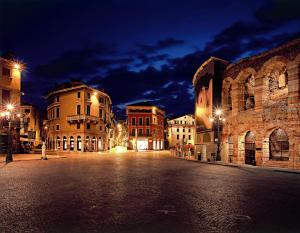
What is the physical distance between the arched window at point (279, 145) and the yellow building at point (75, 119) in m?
38.6

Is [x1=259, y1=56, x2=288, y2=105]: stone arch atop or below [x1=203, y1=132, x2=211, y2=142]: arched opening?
atop

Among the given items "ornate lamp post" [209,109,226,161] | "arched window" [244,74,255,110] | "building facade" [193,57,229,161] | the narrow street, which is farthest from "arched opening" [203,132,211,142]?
the narrow street

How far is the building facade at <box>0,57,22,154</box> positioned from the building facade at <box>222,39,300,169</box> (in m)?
29.4

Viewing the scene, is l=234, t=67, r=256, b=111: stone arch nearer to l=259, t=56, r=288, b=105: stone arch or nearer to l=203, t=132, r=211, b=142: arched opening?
l=259, t=56, r=288, b=105: stone arch

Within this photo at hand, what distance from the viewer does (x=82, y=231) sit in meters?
5.52

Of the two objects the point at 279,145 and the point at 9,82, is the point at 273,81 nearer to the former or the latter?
the point at 279,145

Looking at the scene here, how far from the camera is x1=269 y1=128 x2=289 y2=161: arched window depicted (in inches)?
802

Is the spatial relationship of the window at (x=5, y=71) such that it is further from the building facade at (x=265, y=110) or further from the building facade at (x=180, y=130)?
the building facade at (x=180, y=130)

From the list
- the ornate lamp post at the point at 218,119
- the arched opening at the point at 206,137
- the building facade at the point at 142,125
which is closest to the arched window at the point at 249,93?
the ornate lamp post at the point at 218,119

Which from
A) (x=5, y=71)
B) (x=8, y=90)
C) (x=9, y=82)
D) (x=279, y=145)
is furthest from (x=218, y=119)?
(x=5, y=71)

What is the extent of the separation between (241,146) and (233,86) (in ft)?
20.3

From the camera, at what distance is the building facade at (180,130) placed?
312 ft

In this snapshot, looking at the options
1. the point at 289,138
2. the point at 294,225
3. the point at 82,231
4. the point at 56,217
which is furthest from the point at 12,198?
the point at 289,138

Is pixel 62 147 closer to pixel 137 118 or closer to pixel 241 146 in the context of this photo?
pixel 137 118
